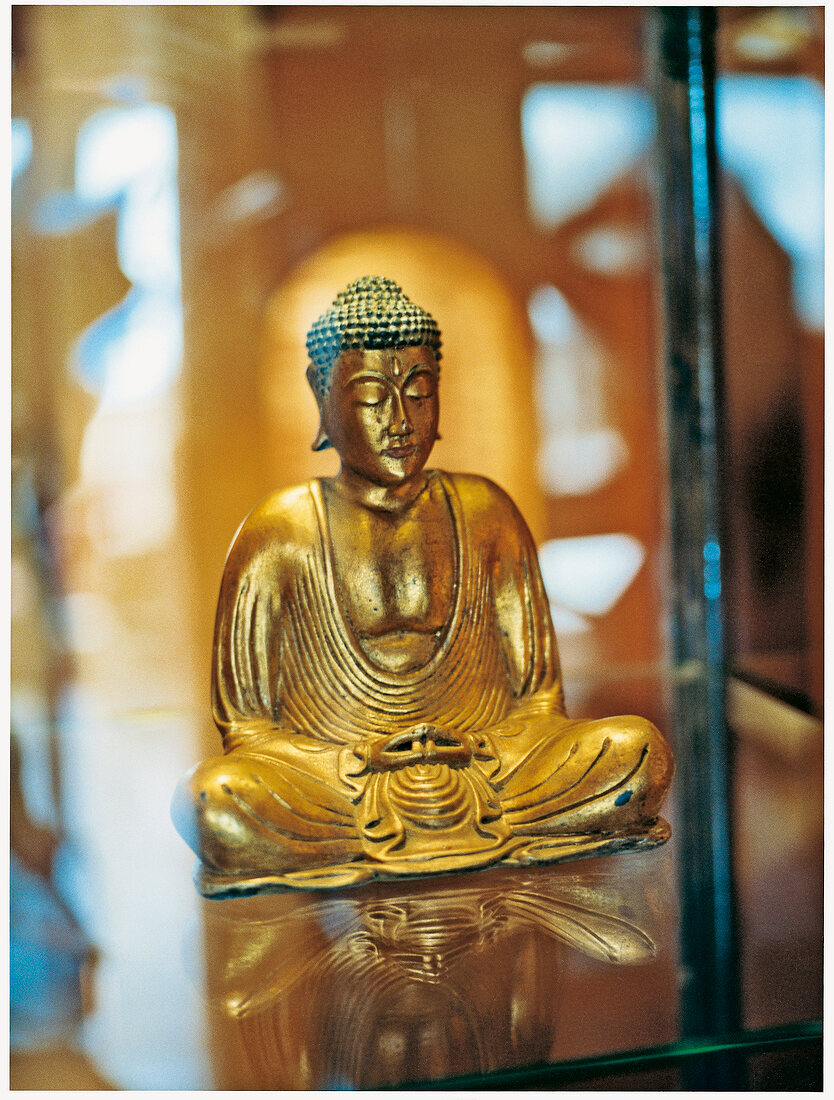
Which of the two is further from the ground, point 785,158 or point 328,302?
point 785,158

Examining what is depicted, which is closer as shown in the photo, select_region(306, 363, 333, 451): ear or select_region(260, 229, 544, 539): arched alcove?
select_region(306, 363, 333, 451): ear

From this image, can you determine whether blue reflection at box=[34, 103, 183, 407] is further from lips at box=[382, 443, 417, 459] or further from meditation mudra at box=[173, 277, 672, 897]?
lips at box=[382, 443, 417, 459]

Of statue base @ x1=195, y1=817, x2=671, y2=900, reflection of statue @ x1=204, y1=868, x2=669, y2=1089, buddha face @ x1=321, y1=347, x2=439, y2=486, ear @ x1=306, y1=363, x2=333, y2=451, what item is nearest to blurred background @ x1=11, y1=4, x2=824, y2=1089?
statue base @ x1=195, y1=817, x2=671, y2=900

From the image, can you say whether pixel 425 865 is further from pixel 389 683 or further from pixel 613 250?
pixel 613 250

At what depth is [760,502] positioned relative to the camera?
9.31 ft

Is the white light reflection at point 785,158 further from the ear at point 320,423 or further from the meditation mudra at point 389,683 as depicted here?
the ear at point 320,423

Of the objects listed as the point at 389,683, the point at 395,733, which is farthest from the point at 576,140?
the point at 395,733

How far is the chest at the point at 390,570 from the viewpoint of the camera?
2301mm

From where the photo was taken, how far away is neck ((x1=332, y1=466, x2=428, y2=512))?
2.32 meters

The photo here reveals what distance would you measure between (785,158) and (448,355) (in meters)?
0.81

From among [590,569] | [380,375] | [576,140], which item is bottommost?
[590,569]

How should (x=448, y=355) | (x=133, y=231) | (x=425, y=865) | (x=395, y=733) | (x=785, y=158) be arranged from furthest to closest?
1. (x=448, y=355)
2. (x=133, y=231)
3. (x=785, y=158)
4. (x=395, y=733)
5. (x=425, y=865)

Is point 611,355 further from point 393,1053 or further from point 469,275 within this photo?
point 393,1053

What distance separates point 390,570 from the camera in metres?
2.31
